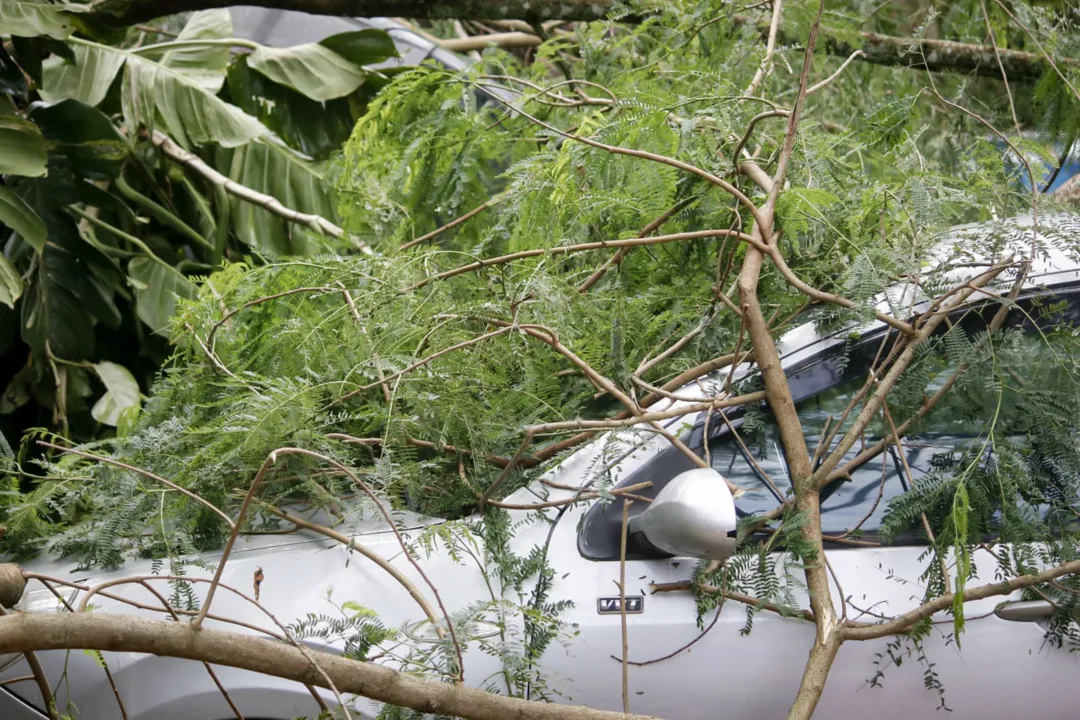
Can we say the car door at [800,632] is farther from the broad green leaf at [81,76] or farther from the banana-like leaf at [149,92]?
the broad green leaf at [81,76]

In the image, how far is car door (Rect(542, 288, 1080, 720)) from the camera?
82.7 inches

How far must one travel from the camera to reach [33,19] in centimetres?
411

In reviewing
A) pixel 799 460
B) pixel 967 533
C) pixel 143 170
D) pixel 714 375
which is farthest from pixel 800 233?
pixel 143 170

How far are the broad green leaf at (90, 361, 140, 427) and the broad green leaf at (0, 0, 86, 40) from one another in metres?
1.48

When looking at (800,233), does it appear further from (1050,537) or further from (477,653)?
(477,653)

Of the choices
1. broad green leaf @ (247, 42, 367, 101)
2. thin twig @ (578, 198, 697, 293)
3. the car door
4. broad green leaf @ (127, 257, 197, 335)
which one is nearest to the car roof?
broad green leaf @ (247, 42, 367, 101)

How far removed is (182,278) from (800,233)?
3305 millimetres

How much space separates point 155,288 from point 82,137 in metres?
0.77

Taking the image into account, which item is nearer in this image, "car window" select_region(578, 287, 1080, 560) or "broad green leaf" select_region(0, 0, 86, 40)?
"car window" select_region(578, 287, 1080, 560)

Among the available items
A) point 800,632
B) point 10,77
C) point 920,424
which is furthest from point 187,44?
point 800,632

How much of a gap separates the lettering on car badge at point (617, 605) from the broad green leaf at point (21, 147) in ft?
9.87

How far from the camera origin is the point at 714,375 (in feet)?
8.08

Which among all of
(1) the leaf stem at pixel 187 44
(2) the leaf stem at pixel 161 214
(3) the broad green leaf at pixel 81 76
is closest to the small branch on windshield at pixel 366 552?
(2) the leaf stem at pixel 161 214

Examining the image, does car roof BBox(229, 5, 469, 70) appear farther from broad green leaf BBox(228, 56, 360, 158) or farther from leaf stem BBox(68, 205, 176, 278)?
leaf stem BBox(68, 205, 176, 278)
